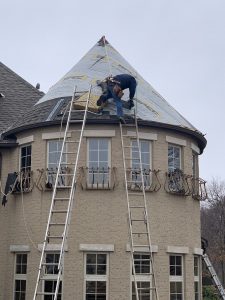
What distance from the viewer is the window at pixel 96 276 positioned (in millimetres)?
14375

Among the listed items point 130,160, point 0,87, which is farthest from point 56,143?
point 0,87

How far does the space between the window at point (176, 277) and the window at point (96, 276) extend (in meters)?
2.04

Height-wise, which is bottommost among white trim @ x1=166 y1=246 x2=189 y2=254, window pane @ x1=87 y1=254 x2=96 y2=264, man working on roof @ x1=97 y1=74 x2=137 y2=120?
window pane @ x1=87 y1=254 x2=96 y2=264

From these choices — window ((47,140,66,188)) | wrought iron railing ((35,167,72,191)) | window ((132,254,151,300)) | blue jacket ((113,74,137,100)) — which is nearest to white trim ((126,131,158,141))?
blue jacket ((113,74,137,100))

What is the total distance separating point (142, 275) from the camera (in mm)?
14547

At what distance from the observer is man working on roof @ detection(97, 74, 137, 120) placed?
14.9 metres

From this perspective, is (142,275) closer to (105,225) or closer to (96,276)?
(96,276)

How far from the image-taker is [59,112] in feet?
53.1

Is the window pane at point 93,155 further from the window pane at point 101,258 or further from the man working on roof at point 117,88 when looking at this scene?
the window pane at point 101,258

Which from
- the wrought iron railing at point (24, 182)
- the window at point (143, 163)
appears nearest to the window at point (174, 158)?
the window at point (143, 163)

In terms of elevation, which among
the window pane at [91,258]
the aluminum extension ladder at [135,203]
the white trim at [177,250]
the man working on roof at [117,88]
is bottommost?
the window pane at [91,258]

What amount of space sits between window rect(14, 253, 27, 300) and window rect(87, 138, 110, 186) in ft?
10.2

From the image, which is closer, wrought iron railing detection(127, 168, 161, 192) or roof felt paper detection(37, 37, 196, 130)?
wrought iron railing detection(127, 168, 161, 192)

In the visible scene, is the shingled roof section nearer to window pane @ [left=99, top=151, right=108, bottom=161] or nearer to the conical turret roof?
the conical turret roof
